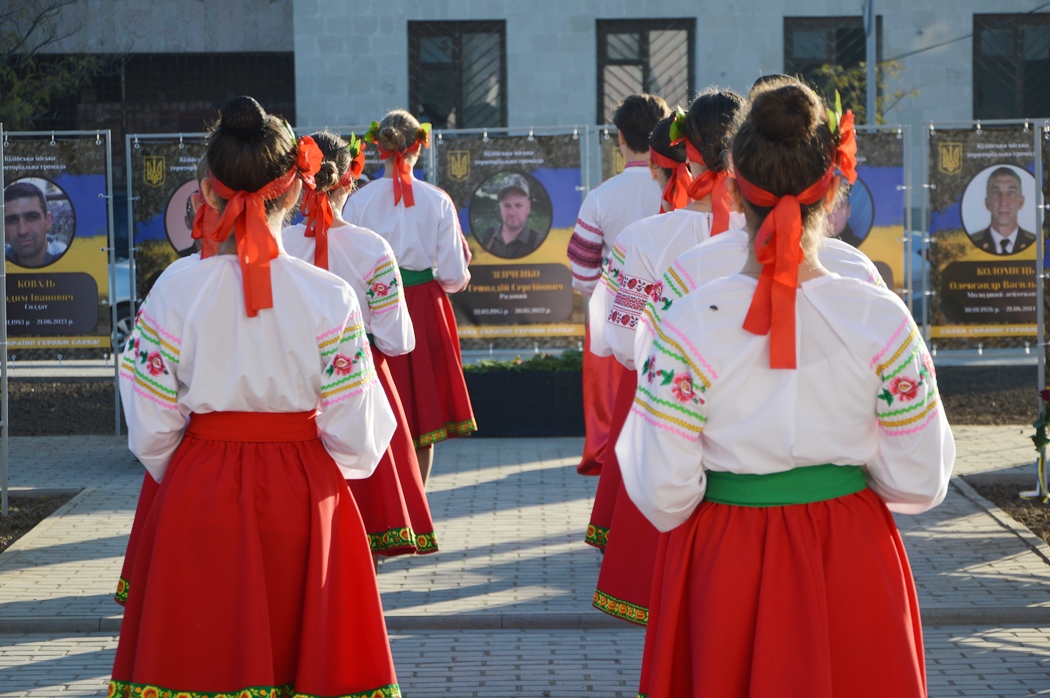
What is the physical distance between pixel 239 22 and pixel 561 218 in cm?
1183

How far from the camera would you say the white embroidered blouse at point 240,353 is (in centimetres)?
337

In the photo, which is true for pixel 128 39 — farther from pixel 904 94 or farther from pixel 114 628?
pixel 114 628

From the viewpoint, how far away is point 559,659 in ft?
16.2

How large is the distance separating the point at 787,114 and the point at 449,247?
13.0 ft

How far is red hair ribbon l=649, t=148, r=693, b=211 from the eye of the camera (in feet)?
16.6

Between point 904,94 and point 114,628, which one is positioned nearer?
point 114,628

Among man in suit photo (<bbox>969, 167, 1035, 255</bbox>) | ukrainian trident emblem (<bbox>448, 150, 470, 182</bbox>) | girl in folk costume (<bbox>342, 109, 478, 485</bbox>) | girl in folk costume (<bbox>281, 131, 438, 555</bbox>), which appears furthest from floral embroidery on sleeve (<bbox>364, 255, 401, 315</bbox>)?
man in suit photo (<bbox>969, 167, 1035, 255</bbox>)

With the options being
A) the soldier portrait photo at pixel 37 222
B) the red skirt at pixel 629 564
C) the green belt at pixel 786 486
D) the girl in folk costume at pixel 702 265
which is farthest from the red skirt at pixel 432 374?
the soldier portrait photo at pixel 37 222

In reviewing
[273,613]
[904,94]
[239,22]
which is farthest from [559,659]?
[239,22]

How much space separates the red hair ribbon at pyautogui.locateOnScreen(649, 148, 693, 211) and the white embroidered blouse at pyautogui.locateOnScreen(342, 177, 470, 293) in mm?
1617

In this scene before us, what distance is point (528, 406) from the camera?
9477mm

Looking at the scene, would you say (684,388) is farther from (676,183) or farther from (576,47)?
(576,47)

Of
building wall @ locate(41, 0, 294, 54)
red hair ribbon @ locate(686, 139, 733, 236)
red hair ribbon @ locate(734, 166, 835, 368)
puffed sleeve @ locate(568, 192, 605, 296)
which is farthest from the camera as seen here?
building wall @ locate(41, 0, 294, 54)

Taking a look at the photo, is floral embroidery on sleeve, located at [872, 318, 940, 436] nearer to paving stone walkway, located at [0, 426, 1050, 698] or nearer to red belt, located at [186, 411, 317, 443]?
red belt, located at [186, 411, 317, 443]
